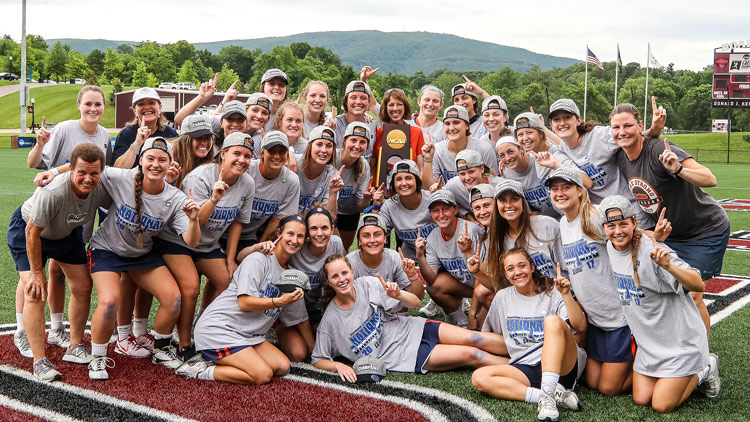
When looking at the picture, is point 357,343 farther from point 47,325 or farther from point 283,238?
point 47,325

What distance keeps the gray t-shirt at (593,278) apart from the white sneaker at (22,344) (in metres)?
4.29

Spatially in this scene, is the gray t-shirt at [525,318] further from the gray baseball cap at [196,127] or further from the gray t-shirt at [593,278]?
the gray baseball cap at [196,127]

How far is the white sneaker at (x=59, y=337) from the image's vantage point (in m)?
5.80

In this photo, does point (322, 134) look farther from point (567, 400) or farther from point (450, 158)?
point (567, 400)

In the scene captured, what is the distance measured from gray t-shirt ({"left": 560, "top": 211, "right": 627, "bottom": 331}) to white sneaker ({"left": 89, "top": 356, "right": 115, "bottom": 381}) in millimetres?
3554

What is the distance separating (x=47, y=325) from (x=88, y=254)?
1358 millimetres

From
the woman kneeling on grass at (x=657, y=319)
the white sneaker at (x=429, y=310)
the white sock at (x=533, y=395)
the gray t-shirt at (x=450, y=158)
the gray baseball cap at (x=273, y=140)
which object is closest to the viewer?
the woman kneeling on grass at (x=657, y=319)

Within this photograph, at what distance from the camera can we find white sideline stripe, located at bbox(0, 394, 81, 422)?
424 cm

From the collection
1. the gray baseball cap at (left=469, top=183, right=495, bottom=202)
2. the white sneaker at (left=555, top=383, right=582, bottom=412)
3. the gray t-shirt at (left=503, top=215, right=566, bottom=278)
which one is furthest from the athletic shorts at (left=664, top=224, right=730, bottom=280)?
the white sneaker at (left=555, top=383, right=582, bottom=412)

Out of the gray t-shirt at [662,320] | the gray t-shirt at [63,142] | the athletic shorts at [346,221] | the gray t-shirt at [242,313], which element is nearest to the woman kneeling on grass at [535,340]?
the gray t-shirt at [662,320]

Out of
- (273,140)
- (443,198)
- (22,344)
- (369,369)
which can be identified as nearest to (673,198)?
(443,198)

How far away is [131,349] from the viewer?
562 centimetres

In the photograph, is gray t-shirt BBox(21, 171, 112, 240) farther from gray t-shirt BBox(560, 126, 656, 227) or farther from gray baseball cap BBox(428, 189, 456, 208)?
gray t-shirt BBox(560, 126, 656, 227)

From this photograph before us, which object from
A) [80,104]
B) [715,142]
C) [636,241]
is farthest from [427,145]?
[715,142]
